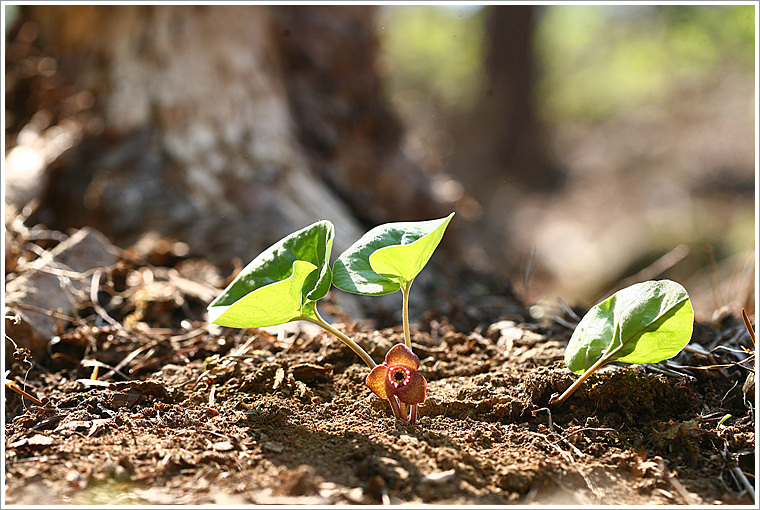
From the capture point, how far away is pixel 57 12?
3076 millimetres

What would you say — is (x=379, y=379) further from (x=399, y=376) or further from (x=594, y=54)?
(x=594, y=54)

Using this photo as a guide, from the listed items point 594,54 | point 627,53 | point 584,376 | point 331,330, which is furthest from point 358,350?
point 594,54

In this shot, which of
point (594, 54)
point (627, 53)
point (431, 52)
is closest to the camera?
point (627, 53)

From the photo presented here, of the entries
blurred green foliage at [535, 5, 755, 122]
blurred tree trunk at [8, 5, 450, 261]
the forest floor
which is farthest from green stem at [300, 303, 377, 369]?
blurred green foliage at [535, 5, 755, 122]

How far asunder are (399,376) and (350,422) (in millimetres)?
140

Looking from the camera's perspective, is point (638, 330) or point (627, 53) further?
point (627, 53)

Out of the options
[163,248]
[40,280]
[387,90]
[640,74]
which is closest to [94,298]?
[40,280]

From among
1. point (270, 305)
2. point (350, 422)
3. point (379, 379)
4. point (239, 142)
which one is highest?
point (239, 142)

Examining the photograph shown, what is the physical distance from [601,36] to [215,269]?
14.3m

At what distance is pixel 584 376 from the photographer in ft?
3.55

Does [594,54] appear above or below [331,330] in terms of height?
above

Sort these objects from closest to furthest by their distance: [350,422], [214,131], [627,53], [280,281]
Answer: [280,281] < [350,422] < [214,131] < [627,53]

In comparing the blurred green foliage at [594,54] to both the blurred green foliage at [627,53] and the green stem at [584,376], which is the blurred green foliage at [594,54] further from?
the green stem at [584,376]

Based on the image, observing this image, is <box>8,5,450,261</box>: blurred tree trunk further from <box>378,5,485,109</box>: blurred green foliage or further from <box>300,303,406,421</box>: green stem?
<box>378,5,485,109</box>: blurred green foliage
